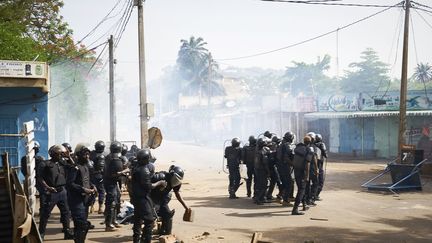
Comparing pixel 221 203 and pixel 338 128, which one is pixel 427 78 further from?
pixel 221 203

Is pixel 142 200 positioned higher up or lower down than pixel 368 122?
lower down

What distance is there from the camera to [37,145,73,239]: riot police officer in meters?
8.20

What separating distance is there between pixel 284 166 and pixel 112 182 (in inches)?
189

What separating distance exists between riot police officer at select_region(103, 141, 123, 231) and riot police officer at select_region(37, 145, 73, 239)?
3.43 ft

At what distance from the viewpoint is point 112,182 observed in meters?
9.55

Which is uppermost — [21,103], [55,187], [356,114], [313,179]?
→ [21,103]

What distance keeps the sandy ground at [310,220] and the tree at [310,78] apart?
54.4 metres

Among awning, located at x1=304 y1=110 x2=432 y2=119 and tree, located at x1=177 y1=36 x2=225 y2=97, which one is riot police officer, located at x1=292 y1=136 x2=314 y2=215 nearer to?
awning, located at x1=304 y1=110 x2=432 y2=119

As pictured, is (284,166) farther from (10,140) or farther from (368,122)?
(368,122)

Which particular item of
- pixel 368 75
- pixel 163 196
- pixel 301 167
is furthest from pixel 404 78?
pixel 368 75

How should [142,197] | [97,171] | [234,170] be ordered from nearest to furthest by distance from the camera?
[142,197] → [97,171] → [234,170]

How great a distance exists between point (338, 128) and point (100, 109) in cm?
5135

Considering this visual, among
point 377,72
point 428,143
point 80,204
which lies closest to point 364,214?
point 80,204

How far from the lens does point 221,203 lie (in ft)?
41.7
